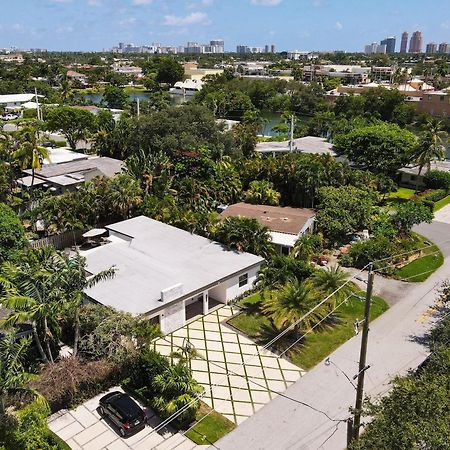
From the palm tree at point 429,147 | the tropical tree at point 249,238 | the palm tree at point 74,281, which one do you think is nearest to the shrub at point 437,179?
the palm tree at point 429,147

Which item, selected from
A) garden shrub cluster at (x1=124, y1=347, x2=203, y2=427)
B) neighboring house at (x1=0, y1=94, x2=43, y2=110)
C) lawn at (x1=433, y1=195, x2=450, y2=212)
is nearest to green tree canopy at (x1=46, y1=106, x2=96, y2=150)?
neighboring house at (x1=0, y1=94, x2=43, y2=110)

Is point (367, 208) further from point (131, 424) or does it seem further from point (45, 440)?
point (45, 440)

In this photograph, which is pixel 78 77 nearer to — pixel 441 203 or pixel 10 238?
pixel 441 203

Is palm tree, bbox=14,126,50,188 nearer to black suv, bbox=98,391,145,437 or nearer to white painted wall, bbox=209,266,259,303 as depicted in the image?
white painted wall, bbox=209,266,259,303

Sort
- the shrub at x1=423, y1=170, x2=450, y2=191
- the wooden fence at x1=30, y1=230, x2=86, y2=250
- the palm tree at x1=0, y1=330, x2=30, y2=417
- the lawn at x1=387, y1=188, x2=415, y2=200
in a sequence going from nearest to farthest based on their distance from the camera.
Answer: the palm tree at x1=0, y1=330, x2=30, y2=417
the wooden fence at x1=30, y1=230, x2=86, y2=250
the lawn at x1=387, y1=188, x2=415, y2=200
the shrub at x1=423, y1=170, x2=450, y2=191

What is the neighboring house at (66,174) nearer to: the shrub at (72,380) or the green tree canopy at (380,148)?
the green tree canopy at (380,148)

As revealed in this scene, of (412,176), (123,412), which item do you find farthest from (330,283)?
(412,176)
